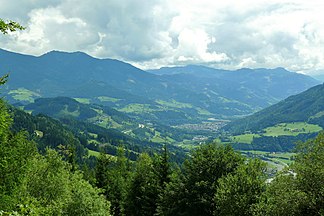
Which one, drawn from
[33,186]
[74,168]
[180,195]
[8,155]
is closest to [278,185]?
[180,195]

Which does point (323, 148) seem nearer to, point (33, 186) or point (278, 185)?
point (278, 185)

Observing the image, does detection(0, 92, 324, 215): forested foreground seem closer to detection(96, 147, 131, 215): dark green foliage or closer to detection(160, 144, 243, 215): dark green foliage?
detection(160, 144, 243, 215): dark green foliage

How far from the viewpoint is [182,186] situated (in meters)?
48.1

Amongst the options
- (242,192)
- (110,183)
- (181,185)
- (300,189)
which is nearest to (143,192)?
(181,185)

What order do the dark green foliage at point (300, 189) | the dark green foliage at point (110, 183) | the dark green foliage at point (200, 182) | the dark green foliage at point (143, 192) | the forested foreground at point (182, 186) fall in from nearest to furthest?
the dark green foliage at point (300, 189) → the forested foreground at point (182, 186) → the dark green foliage at point (200, 182) → the dark green foliage at point (143, 192) → the dark green foliage at point (110, 183)

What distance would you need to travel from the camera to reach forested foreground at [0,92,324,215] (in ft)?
89.7

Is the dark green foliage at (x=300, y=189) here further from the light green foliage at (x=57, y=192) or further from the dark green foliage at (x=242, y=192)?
the light green foliage at (x=57, y=192)

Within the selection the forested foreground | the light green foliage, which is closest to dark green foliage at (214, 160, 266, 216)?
the forested foreground

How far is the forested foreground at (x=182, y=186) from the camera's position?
27.3 metres

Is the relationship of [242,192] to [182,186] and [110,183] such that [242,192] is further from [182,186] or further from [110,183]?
[110,183]

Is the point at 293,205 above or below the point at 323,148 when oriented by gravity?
below

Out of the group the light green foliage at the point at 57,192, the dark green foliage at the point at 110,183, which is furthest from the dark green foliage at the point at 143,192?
the light green foliage at the point at 57,192

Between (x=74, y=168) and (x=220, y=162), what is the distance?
36919 millimetres

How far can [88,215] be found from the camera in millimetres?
33250
